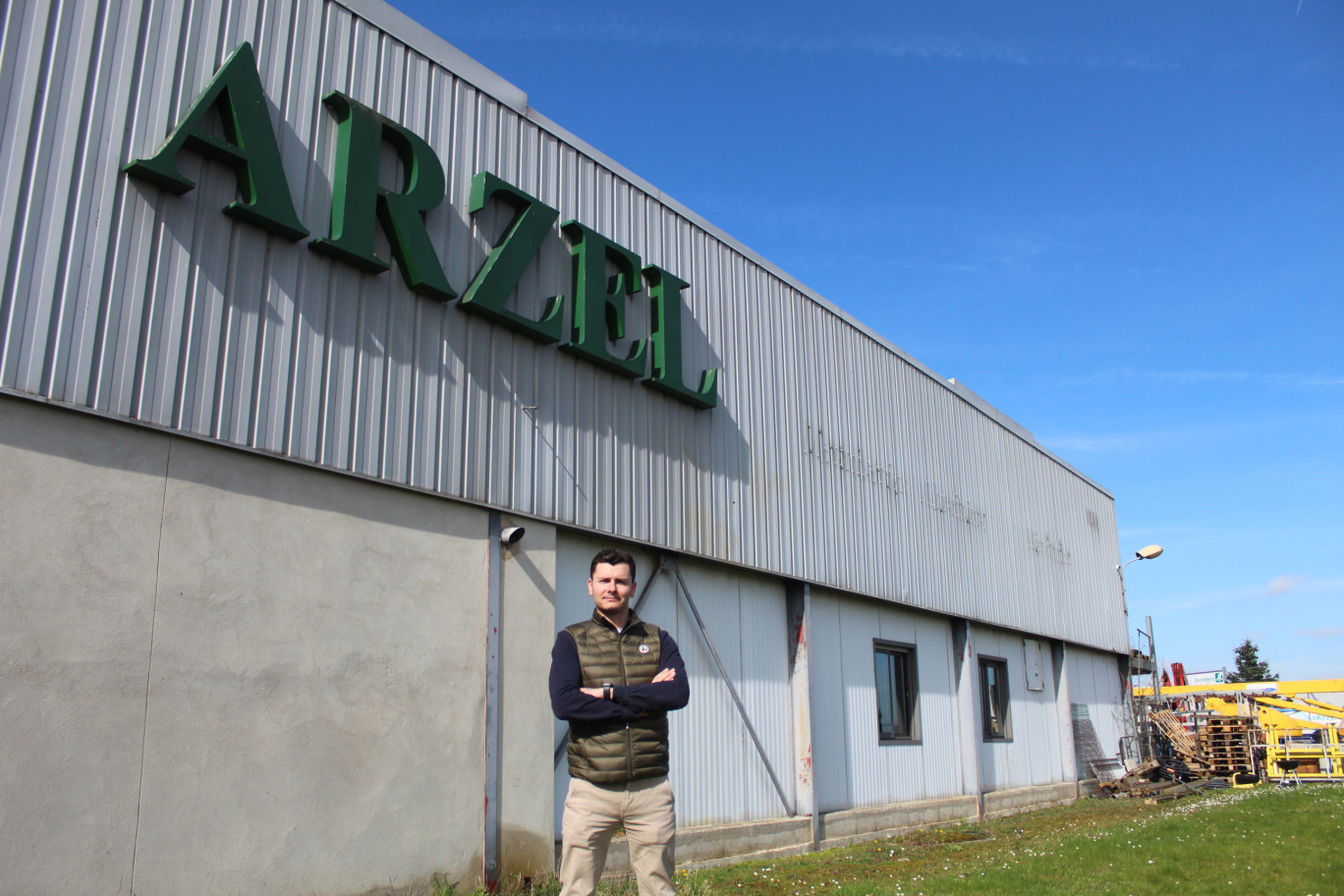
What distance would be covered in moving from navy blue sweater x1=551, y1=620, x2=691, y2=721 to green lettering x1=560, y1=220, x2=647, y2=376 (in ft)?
17.2

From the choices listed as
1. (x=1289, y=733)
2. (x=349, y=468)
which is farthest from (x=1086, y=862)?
(x=1289, y=733)

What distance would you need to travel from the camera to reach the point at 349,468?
24.9ft

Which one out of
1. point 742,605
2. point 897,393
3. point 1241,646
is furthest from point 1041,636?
point 1241,646

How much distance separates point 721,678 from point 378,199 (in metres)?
6.15

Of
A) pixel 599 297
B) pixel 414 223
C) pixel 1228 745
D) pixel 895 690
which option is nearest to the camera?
pixel 414 223

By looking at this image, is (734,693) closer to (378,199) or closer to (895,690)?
(895,690)

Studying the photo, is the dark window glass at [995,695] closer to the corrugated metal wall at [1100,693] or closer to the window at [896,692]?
the window at [896,692]

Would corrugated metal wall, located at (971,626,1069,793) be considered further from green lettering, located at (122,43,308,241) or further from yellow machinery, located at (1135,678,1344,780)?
green lettering, located at (122,43,308,241)

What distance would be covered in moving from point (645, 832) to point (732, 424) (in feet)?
25.1

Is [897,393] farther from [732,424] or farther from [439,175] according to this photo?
[439,175]

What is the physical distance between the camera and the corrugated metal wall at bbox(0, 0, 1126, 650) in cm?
630

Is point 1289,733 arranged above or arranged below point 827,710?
below

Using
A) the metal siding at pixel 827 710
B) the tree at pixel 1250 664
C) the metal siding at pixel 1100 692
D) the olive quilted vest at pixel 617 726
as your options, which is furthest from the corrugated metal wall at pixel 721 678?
the tree at pixel 1250 664

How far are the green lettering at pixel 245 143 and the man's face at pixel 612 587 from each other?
13.2 ft
